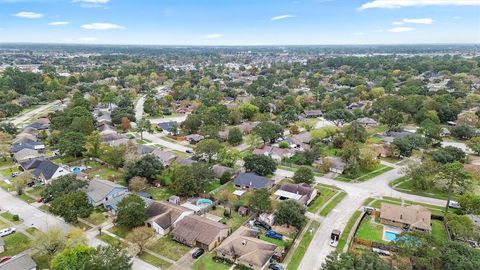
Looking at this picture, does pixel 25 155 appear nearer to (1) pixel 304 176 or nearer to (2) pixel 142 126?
(2) pixel 142 126

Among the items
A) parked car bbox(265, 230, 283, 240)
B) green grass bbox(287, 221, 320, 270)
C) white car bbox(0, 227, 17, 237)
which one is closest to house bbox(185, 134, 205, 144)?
green grass bbox(287, 221, 320, 270)

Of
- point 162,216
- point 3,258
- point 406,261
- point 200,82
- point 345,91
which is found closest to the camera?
point 406,261

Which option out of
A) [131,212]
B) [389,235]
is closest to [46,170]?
[131,212]

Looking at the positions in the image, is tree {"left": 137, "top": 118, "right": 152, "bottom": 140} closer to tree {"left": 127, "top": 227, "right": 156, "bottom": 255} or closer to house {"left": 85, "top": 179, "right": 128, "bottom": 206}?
house {"left": 85, "top": 179, "right": 128, "bottom": 206}

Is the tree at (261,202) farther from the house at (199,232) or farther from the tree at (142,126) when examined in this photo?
the tree at (142,126)

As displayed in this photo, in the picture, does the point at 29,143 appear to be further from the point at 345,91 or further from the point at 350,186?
the point at 345,91

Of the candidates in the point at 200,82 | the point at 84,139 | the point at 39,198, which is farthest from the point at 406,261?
the point at 200,82
